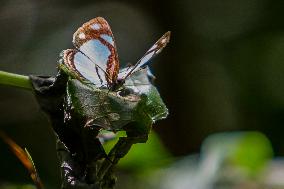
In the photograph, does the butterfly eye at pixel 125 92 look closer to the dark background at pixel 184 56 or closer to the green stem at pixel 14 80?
the green stem at pixel 14 80

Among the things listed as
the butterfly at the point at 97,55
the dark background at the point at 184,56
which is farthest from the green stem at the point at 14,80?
the dark background at the point at 184,56

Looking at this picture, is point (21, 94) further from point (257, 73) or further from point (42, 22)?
point (257, 73)

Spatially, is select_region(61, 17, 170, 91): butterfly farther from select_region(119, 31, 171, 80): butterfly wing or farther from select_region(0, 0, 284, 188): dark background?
select_region(0, 0, 284, 188): dark background

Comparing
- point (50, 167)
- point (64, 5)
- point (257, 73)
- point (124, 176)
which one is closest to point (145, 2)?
point (64, 5)

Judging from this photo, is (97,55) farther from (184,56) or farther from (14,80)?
(184,56)

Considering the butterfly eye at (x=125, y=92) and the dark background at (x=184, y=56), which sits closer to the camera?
the butterfly eye at (x=125, y=92)

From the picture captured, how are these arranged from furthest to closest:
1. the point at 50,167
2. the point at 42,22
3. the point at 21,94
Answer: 1. the point at 42,22
2. the point at 21,94
3. the point at 50,167
